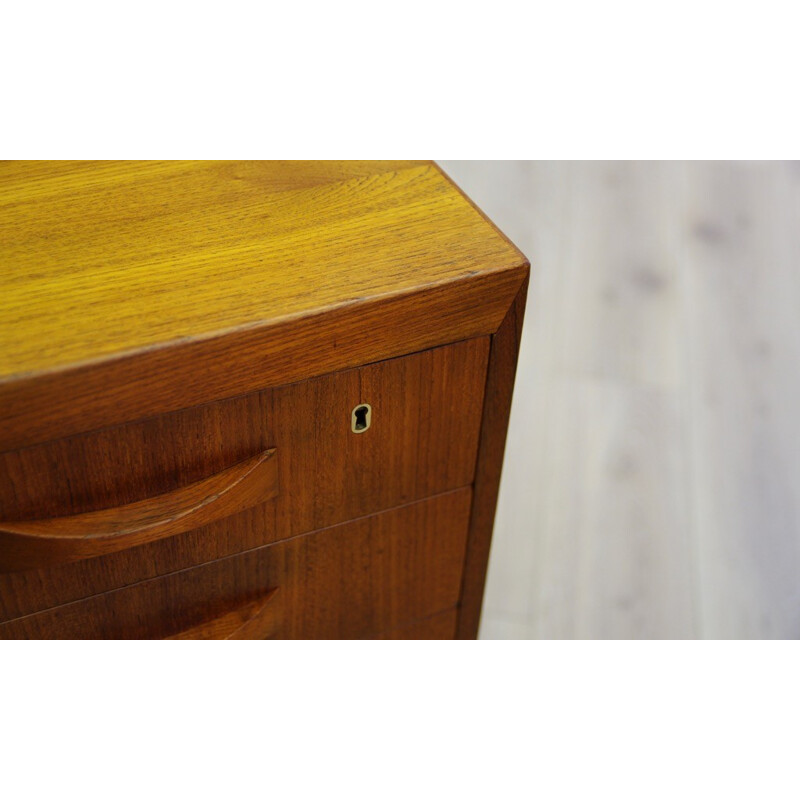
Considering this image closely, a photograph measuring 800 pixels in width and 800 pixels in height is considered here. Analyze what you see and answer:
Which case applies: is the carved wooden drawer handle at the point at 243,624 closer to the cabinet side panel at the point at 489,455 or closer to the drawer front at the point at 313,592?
the drawer front at the point at 313,592

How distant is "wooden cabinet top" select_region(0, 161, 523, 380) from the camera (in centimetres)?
53

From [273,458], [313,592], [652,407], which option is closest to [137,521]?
[273,458]

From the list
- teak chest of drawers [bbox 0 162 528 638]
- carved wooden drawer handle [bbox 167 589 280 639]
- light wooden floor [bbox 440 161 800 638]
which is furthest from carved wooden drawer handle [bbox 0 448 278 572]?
light wooden floor [bbox 440 161 800 638]

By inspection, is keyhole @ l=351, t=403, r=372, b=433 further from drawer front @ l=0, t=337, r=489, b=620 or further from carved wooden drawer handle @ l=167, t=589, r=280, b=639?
carved wooden drawer handle @ l=167, t=589, r=280, b=639

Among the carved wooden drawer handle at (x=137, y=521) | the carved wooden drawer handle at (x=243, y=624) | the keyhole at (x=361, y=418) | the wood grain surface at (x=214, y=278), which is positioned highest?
the wood grain surface at (x=214, y=278)

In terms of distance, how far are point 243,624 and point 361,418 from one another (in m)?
0.17

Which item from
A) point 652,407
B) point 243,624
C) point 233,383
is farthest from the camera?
point 652,407

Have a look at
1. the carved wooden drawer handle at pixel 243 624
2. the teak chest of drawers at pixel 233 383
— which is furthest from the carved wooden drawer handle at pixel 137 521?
the carved wooden drawer handle at pixel 243 624

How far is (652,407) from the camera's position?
1286mm

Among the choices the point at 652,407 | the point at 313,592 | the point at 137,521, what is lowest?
the point at 652,407

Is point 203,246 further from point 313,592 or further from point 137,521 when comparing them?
point 313,592

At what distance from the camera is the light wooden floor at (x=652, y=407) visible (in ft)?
3.53

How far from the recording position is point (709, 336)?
4.61 ft

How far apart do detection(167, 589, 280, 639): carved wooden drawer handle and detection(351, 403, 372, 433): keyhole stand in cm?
15
